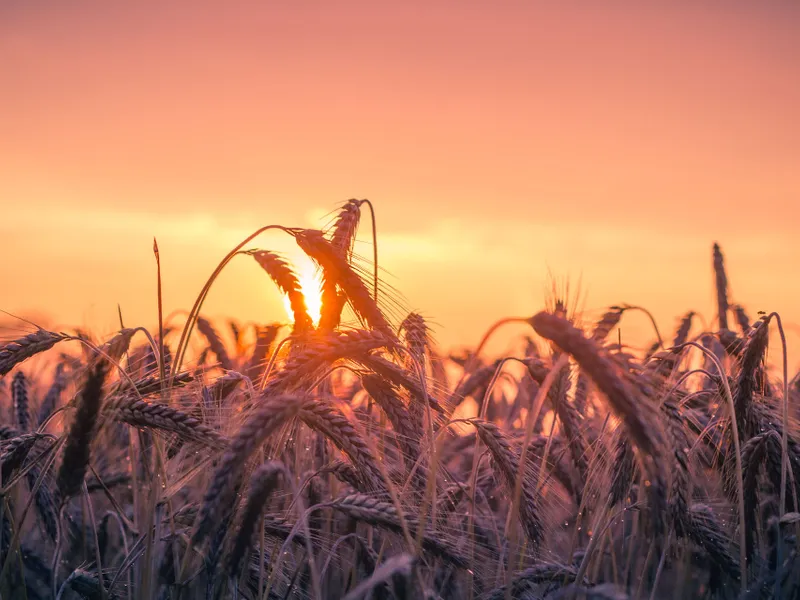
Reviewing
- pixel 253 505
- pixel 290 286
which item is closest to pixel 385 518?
pixel 253 505

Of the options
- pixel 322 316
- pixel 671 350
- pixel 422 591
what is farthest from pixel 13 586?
pixel 671 350

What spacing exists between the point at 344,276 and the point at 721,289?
4.12m

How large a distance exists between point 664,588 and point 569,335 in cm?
317

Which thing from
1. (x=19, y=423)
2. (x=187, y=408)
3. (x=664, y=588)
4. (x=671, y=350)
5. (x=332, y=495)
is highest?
(x=671, y=350)

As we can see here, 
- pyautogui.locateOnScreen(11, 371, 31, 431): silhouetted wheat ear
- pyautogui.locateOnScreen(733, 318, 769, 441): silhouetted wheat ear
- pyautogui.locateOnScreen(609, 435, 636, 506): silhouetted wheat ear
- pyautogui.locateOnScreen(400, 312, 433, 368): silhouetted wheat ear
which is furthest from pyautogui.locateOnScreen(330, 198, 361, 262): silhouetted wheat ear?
pyautogui.locateOnScreen(11, 371, 31, 431): silhouetted wheat ear

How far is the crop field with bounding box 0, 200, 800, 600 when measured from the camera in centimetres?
230

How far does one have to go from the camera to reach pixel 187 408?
2.98m

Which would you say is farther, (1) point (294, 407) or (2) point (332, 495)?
(2) point (332, 495)

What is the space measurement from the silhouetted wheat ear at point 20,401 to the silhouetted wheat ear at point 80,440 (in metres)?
2.11

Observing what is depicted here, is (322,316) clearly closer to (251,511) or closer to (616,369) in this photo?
(251,511)

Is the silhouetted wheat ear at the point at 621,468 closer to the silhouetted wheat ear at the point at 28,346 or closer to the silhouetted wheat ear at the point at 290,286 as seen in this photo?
the silhouetted wheat ear at the point at 290,286

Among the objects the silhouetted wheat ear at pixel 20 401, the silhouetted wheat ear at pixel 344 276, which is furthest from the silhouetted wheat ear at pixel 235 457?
the silhouetted wheat ear at pixel 20 401

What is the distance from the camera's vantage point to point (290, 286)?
3.49 m

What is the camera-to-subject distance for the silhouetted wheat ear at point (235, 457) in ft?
7.04
